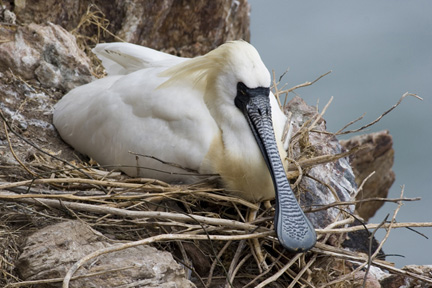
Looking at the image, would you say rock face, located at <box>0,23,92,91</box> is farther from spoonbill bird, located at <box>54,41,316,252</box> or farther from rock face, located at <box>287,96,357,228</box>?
rock face, located at <box>287,96,357,228</box>

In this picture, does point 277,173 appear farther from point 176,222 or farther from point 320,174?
point 320,174

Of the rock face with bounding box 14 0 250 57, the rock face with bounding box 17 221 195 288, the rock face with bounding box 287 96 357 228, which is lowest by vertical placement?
the rock face with bounding box 17 221 195 288

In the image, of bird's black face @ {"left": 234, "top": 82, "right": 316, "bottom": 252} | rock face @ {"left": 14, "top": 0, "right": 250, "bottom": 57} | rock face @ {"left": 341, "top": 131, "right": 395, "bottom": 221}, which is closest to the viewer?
bird's black face @ {"left": 234, "top": 82, "right": 316, "bottom": 252}

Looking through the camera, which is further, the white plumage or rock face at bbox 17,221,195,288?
the white plumage

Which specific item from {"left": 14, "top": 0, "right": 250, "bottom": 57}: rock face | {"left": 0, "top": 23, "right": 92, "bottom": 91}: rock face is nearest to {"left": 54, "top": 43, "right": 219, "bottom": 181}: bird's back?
{"left": 0, "top": 23, "right": 92, "bottom": 91}: rock face

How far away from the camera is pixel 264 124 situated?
189 inches

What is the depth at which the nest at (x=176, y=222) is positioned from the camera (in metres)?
4.22

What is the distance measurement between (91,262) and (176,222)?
0.63 metres

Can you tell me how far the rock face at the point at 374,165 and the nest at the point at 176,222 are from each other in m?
4.82

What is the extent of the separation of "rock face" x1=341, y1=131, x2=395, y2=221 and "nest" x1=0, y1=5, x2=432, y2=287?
4816 mm

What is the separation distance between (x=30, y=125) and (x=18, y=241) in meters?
1.62

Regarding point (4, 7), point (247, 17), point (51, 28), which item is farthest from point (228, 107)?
point (247, 17)

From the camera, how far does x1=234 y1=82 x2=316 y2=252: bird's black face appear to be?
4211 millimetres

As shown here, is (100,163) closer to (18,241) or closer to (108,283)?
(18,241)
